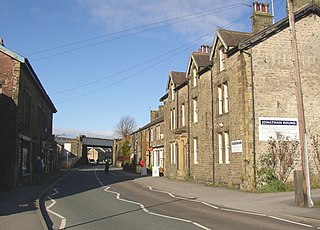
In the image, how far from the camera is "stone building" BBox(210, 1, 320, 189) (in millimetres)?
20750

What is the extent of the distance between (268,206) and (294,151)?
7.77 m

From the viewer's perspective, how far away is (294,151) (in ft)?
69.5

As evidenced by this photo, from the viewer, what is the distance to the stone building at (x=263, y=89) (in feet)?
68.1

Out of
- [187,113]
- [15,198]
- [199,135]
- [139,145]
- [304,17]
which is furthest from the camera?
[139,145]

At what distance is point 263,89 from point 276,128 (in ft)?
7.70

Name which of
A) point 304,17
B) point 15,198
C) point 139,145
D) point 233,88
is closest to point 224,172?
point 233,88

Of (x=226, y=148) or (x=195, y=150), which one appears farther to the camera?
(x=195, y=150)

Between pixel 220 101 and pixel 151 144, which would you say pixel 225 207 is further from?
pixel 151 144

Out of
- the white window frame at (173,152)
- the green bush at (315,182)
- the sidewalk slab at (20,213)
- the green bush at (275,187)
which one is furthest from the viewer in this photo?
the white window frame at (173,152)

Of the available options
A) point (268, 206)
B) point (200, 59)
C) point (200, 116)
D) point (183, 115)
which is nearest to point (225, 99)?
point (200, 116)

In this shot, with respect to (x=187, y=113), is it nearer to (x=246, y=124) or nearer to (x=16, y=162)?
(x=246, y=124)

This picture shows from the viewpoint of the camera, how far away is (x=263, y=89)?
834 inches

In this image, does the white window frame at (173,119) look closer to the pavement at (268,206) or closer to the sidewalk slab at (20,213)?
the pavement at (268,206)

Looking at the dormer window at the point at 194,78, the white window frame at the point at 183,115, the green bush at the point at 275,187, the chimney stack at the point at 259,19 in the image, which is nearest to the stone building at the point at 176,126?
the white window frame at the point at 183,115
